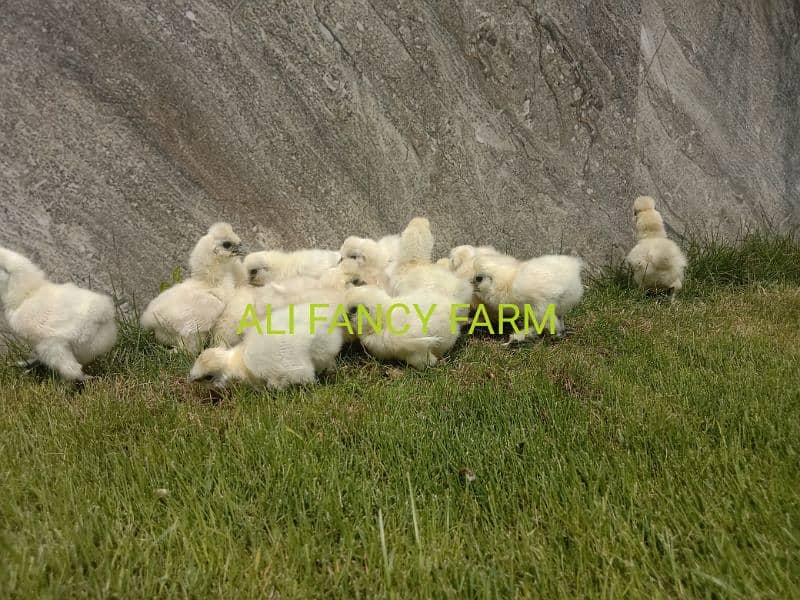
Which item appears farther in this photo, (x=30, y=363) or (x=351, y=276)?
(x=351, y=276)

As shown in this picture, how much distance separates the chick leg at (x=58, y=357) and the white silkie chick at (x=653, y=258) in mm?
3613

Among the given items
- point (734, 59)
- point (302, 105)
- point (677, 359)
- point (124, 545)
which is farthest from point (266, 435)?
point (734, 59)

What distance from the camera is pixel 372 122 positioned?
13.8ft

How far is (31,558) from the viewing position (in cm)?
143

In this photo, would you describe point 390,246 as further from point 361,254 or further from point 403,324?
point 403,324

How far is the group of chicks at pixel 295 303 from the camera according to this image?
2645mm

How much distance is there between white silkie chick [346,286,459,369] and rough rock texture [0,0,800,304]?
1325 mm

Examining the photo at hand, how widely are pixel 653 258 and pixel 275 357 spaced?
9.10 ft

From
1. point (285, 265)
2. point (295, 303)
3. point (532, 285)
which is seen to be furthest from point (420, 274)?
point (285, 265)

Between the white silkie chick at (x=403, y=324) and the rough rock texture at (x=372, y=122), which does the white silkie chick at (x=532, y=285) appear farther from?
the rough rock texture at (x=372, y=122)

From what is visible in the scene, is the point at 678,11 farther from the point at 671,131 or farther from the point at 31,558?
the point at 31,558

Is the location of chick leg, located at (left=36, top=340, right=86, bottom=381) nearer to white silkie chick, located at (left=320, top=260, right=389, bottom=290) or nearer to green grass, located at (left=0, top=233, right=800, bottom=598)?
green grass, located at (left=0, top=233, right=800, bottom=598)

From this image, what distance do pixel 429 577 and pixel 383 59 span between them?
147 inches

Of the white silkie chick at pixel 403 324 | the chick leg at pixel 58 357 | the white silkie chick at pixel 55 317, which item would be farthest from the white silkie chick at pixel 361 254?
the chick leg at pixel 58 357
